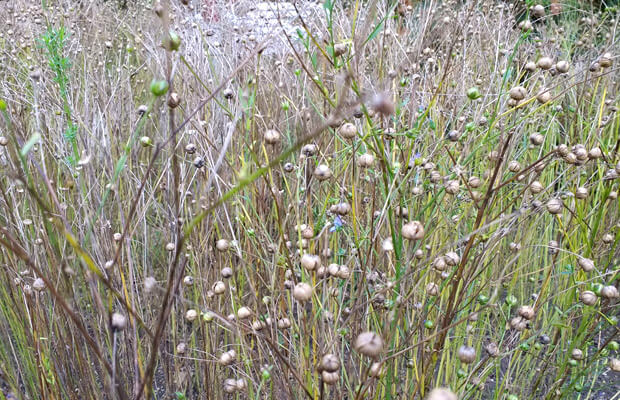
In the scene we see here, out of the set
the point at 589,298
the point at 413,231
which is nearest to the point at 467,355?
the point at 413,231

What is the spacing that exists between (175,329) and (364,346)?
32.9 inches

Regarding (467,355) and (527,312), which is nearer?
(467,355)

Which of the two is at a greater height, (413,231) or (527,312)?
(413,231)

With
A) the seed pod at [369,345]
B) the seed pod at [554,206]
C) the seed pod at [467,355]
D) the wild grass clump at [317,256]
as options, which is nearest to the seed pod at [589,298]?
the wild grass clump at [317,256]

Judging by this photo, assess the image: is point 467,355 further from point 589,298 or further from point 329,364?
point 589,298

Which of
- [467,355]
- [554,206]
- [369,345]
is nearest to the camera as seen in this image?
[369,345]

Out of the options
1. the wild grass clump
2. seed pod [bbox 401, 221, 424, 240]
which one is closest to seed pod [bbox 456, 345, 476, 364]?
the wild grass clump

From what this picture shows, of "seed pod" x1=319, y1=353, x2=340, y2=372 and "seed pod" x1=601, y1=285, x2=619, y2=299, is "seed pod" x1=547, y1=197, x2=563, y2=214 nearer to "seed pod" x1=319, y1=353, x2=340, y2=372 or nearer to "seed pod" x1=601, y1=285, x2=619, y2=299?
"seed pod" x1=601, y1=285, x2=619, y2=299

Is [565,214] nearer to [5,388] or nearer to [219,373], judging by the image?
[219,373]

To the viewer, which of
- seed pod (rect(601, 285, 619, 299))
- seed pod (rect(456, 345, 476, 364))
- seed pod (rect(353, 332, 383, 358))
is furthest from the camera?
seed pod (rect(601, 285, 619, 299))

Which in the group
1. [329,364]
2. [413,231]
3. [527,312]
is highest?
[413,231]

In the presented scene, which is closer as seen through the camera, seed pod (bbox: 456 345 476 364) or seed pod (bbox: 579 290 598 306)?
seed pod (bbox: 456 345 476 364)

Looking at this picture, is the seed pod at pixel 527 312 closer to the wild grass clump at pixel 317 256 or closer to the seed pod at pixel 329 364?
the wild grass clump at pixel 317 256

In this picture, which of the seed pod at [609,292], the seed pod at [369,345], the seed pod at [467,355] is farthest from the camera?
the seed pod at [609,292]
